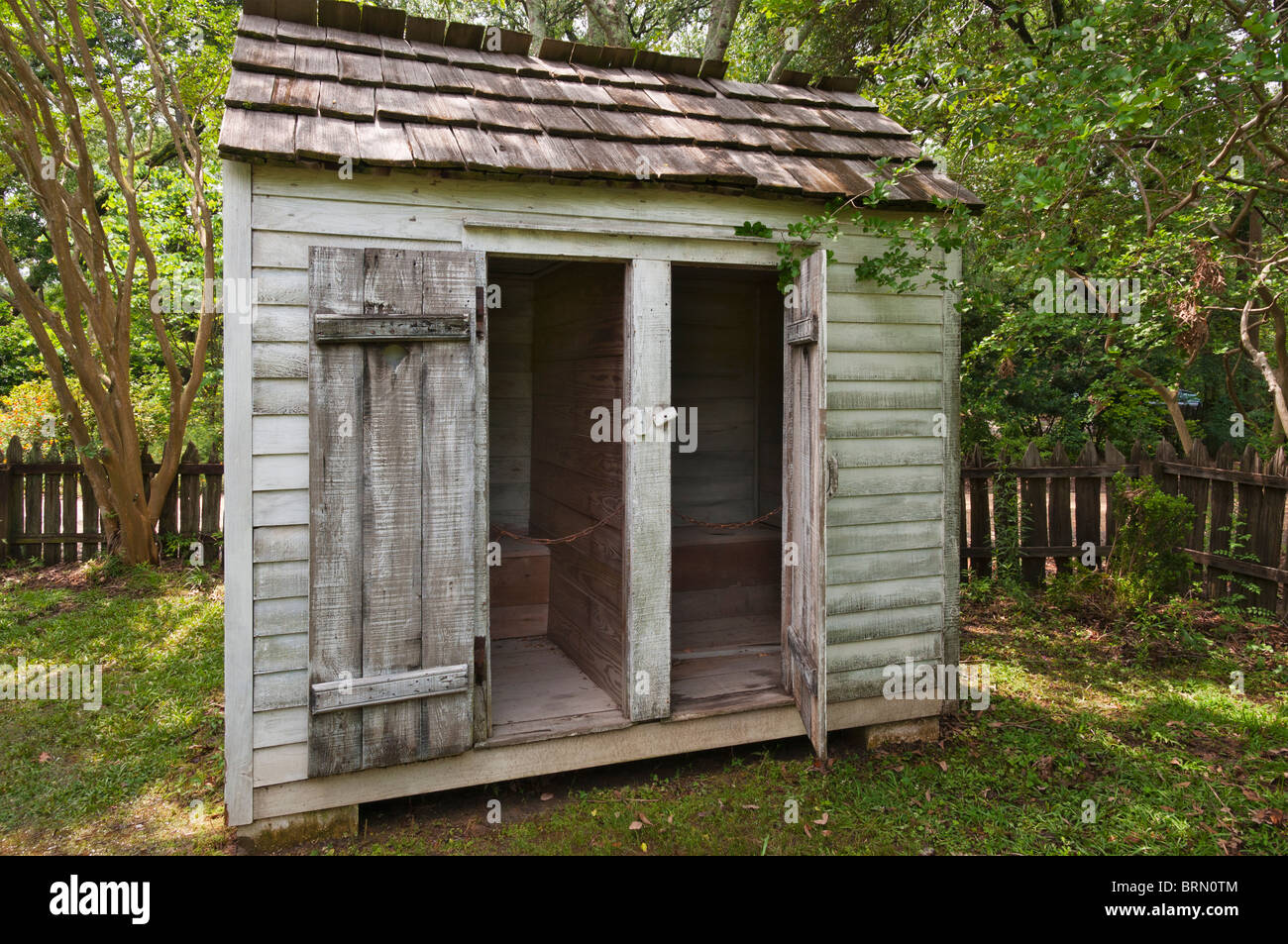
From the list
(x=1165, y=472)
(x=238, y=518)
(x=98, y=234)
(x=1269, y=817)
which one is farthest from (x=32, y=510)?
(x=1165, y=472)

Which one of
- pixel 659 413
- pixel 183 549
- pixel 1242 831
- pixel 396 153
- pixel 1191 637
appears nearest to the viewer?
pixel 396 153

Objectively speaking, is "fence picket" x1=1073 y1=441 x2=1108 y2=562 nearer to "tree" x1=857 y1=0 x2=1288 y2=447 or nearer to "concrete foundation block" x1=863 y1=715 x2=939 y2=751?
"tree" x1=857 y1=0 x2=1288 y2=447

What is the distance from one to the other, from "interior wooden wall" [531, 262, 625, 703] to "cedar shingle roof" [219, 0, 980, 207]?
2.58 ft

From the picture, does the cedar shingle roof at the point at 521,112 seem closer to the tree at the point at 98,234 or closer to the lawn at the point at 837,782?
the lawn at the point at 837,782

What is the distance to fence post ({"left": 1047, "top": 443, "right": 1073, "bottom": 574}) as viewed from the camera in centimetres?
717

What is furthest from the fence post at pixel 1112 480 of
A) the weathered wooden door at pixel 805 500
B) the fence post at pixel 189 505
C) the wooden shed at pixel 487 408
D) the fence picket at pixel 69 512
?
the fence picket at pixel 69 512

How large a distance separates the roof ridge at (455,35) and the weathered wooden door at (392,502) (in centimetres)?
190

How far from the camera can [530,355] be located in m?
5.99

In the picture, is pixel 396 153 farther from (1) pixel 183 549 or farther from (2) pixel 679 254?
(1) pixel 183 549

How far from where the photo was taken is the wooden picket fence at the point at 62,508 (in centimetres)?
800

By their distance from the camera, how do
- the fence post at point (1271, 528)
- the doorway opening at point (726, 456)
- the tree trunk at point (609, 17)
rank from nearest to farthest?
the doorway opening at point (726, 456), the fence post at point (1271, 528), the tree trunk at point (609, 17)

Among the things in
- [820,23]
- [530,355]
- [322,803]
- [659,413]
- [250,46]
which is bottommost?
[322,803]

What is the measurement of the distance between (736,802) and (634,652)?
0.90 metres
